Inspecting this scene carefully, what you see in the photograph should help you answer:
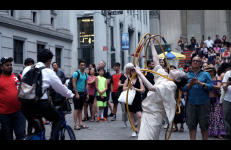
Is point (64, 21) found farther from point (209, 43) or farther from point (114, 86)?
point (114, 86)

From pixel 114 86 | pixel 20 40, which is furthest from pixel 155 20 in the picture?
pixel 114 86

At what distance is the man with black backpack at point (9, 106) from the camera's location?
6852mm

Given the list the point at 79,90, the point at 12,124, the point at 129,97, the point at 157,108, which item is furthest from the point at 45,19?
the point at 157,108

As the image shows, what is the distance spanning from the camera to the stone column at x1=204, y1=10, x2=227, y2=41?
45188mm

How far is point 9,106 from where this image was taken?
270 inches

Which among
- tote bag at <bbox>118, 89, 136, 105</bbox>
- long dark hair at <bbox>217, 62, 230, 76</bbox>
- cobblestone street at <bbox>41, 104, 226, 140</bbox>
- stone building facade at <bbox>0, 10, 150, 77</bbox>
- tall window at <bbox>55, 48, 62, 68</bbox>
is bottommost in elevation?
cobblestone street at <bbox>41, 104, 226, 140</bbox>

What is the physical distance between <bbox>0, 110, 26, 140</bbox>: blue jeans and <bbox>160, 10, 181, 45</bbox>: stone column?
3915 cm

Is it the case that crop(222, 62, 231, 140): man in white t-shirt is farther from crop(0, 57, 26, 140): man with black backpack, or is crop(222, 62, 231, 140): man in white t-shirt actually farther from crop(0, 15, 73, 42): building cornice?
crop(0, 15, 73, 42): building cornice

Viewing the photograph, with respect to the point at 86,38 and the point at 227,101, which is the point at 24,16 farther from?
the point at 227,101

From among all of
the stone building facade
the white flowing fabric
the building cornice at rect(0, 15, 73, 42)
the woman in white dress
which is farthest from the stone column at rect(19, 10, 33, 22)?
the white flowing fabric

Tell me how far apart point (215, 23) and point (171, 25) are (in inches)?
241

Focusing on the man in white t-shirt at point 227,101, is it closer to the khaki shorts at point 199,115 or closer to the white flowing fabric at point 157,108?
the khaki shorts at point 199,115

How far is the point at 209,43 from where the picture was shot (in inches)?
1400

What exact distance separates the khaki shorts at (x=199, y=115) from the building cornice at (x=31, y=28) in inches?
710
